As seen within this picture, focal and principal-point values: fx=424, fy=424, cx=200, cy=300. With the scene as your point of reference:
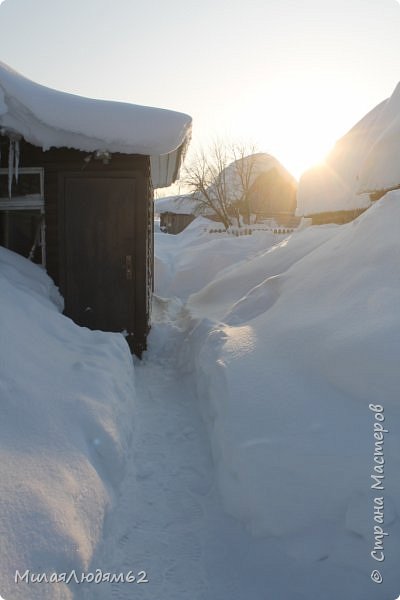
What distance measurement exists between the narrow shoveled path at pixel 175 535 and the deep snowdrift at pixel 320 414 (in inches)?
5.6

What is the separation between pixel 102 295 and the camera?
586cm

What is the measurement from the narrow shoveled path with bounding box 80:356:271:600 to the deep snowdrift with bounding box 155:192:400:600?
0.47ft

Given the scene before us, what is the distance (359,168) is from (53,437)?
15702 mm

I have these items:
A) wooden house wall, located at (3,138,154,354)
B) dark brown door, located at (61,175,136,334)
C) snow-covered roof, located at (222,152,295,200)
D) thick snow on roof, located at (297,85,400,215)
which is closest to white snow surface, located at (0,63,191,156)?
wooden house wall, located at (3,138,154,354)

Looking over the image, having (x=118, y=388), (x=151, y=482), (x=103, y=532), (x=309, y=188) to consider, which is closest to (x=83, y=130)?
(x=118, y=388)

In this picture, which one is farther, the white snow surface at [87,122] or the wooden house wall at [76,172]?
the wooden house wall at [76,172]

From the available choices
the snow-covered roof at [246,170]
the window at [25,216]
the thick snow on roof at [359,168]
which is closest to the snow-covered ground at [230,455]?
the window at [25,216]

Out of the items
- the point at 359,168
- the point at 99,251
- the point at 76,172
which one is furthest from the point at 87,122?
the point at 359,168

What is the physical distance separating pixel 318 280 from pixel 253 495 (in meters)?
2.78

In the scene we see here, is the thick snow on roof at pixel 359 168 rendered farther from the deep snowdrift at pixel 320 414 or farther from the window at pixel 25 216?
the window at pixel 25 216

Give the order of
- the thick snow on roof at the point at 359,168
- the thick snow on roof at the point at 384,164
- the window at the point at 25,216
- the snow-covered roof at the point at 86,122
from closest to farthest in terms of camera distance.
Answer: the snow-covered roof at the point at 86,122 < the window at the point at 25,216 < the thick snow on roof at the point at 384,164 < the thick snow on roof at the point at 359,168

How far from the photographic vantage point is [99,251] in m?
5.79

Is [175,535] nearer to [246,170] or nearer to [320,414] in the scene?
[320,414]

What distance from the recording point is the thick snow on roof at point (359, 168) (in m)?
12.3
